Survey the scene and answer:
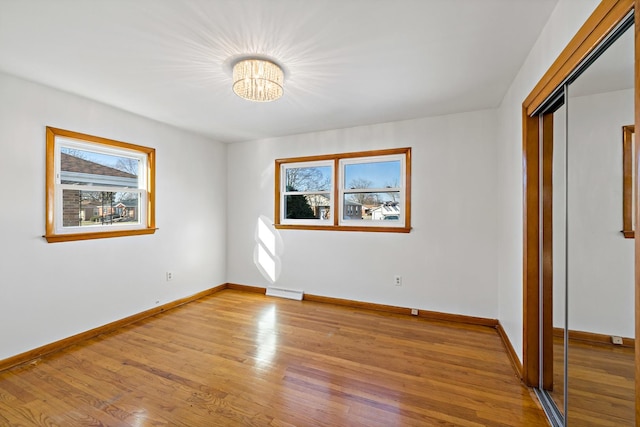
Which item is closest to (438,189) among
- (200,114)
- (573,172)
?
(573,172)

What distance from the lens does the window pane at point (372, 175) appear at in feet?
12.2

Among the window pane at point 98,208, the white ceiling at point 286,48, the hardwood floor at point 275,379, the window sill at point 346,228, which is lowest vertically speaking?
the hardwood floor at point 275,379

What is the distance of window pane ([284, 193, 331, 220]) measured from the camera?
415 centimetres

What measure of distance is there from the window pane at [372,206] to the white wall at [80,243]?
2238 mm

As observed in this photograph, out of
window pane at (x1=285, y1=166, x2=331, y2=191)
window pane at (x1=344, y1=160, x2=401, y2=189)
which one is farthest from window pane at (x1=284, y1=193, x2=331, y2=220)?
window pane at (x1=344, y1=160, x2=401, y2=189)

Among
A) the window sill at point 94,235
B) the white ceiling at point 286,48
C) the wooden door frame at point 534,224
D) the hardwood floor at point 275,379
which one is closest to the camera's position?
the white ceiling at point 286,48

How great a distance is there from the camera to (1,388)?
6.75 ft

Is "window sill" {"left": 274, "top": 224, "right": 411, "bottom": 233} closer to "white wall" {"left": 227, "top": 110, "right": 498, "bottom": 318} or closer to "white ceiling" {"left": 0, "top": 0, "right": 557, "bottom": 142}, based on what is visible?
"white wall" {"left": 227, "top": 110, "right": 498, "bottom": 318}

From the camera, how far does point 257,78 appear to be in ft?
7.04

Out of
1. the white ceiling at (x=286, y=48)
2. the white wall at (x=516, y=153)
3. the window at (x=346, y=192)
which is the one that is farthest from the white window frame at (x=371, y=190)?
the white wall at (x=516, y=153)

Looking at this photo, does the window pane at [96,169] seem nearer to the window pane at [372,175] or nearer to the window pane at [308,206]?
the window pane at [308,206]

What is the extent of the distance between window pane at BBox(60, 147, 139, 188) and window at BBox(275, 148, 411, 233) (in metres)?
1.92

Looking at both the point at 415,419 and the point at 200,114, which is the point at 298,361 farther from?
the point at 200,114

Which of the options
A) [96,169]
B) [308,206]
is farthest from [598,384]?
[96,169]
